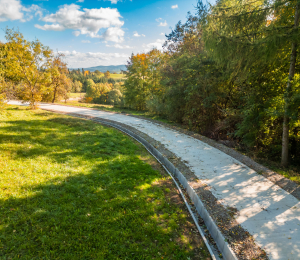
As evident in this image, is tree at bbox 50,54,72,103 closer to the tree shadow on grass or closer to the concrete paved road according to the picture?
the tree shadow on grass

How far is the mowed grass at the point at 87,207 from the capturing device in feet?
10.7

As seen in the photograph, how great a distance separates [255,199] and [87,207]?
4.44m

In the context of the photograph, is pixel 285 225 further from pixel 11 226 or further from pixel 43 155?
pixel 43 155

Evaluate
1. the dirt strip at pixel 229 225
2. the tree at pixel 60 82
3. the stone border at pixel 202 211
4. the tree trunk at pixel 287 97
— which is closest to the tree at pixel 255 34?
the tree trunk at pixel 287 97

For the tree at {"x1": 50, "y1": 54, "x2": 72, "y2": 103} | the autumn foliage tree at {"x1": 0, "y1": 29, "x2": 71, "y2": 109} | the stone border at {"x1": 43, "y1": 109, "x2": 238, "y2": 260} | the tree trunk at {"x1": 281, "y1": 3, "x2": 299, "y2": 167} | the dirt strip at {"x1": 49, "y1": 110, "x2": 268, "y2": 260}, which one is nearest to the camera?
the dirt strip at {"x1": 49, "y1": 110, "x2": 268, "y2": 260}

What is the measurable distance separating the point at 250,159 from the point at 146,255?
5.90m

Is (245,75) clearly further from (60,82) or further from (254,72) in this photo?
(60,82)

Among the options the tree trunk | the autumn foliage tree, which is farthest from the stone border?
the autumn foliage tree

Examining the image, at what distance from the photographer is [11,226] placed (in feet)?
11.7

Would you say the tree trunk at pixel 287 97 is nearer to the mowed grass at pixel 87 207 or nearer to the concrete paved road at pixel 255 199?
the concrete paved road at pixel 255 199

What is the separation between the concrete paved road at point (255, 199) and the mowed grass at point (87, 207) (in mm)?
1233

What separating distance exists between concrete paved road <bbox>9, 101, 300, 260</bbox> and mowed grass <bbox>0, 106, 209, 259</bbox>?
1.23 m

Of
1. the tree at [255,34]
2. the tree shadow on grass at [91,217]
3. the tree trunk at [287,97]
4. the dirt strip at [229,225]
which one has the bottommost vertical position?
the tree shadow on grass at [91,217]

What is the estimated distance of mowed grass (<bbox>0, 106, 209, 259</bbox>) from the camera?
10.7 ft
